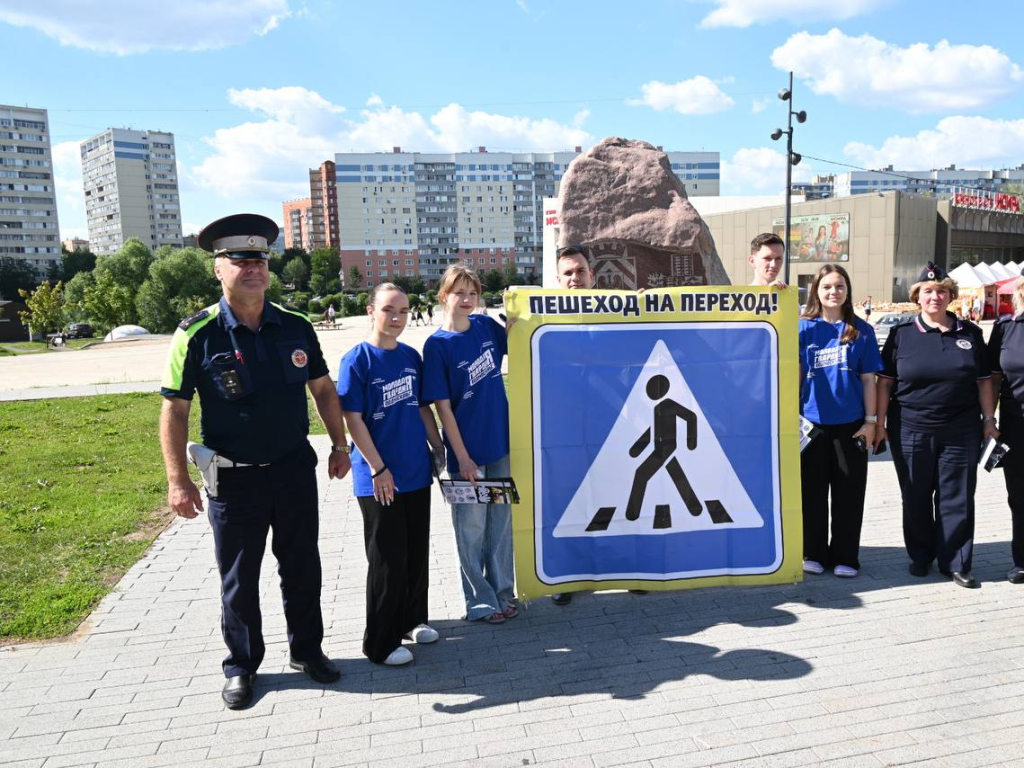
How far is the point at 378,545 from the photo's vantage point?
3471 mm

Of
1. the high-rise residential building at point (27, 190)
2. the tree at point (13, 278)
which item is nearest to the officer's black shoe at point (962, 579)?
the tree at point (13, 278)

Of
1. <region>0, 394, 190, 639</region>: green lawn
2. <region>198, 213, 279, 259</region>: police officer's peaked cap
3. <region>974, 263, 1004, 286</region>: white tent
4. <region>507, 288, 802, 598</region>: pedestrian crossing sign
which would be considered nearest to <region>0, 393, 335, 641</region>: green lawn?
<region>0, 394, 190, 639</region>: green lawn

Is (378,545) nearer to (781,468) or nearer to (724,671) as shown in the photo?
(724,671)

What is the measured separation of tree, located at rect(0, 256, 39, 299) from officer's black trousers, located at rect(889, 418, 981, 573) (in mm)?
92191

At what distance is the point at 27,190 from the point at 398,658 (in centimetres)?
12382

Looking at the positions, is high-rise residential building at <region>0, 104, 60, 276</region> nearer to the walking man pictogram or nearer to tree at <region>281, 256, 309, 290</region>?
tree at <region>281, 256, 309, 290</region>

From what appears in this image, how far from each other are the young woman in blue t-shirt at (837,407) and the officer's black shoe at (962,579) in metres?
Answer: 0.52

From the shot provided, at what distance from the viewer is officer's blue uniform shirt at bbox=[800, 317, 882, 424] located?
4277 millimetres

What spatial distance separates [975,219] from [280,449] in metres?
55.4

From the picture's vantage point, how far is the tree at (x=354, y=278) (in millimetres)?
98906

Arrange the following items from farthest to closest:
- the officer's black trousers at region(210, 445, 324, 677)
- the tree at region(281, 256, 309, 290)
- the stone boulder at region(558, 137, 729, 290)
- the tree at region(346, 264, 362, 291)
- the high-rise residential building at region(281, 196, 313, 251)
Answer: the high-rise residential building at region(281, 196, 313, 251), the tree at region(346, 264, 362, 291), the tree at region(281, 256, 309, 290), the stone boulder at region(558, 137, 729, 290), the officer's black trousers at region(210, 445, 324, 677)

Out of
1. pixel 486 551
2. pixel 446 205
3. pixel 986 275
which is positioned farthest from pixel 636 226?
pixel 446 205

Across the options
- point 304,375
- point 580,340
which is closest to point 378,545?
point 304,375

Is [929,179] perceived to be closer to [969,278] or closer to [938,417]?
[969,278]
